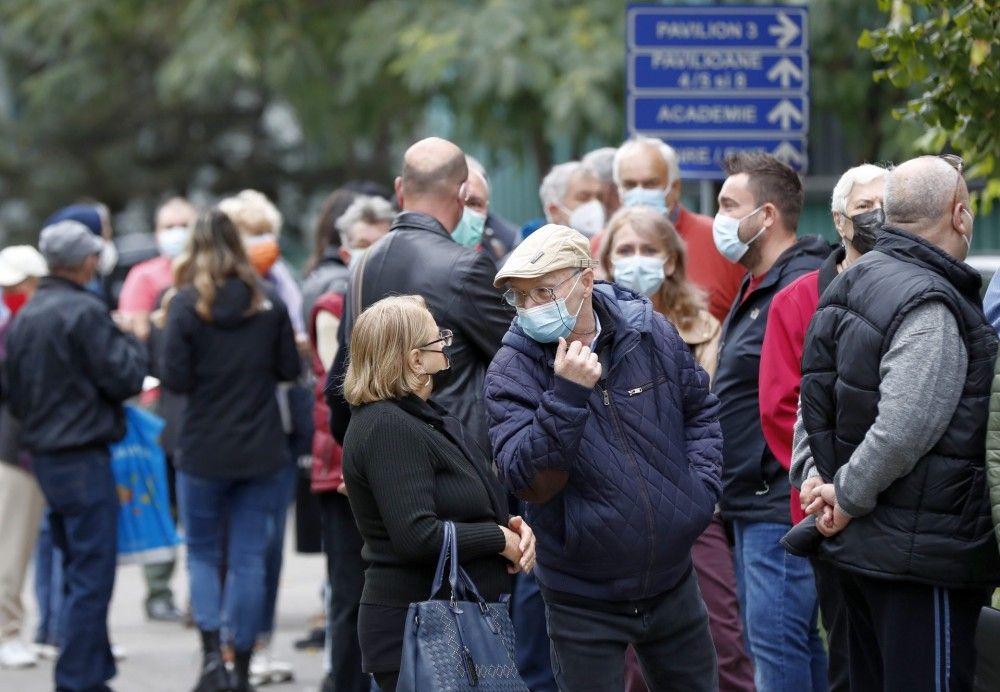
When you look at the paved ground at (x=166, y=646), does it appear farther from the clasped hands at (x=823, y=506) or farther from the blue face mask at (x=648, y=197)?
the clasped hands at (x=823, y=506)

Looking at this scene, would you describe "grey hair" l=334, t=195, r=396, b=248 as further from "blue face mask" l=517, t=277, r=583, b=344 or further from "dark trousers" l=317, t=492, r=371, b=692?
"blue face mask" l=517, t=277, r=583, b=344

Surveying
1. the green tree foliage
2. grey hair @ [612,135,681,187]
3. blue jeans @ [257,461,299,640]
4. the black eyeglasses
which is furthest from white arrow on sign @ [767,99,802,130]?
the black eyeglasses

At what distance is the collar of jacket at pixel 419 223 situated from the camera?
6230 mm

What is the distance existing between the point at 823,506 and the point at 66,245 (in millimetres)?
4451

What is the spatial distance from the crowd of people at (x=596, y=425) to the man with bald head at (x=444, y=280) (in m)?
0.01

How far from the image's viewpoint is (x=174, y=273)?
27.5 feet

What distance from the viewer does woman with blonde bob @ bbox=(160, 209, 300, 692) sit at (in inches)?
325

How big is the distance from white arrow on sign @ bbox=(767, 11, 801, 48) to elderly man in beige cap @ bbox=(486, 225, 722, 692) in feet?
13.3

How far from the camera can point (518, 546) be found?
5.14 m

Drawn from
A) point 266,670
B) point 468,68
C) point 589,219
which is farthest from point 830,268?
point 468,68

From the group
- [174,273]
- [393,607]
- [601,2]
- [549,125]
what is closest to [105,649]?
[174,273]

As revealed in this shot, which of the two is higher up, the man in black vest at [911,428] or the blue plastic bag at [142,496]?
the man in black vest at [911,428]

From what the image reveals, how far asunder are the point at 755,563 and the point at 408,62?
24.2 ft

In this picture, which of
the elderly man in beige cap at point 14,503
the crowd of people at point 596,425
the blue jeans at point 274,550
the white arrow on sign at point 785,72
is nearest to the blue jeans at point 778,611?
the crowd of people at point 596,425
